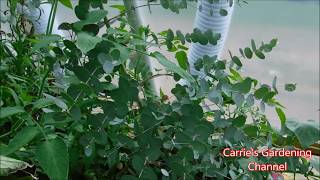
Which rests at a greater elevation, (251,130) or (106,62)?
(106,62)

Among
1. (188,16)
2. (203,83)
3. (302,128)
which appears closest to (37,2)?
(203,83)

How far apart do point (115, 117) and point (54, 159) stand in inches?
3.8

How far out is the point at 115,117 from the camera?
44 centimetres

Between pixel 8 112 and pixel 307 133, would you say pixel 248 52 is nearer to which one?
pixel 307 133

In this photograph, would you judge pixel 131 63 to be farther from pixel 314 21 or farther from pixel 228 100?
pixel 314 21

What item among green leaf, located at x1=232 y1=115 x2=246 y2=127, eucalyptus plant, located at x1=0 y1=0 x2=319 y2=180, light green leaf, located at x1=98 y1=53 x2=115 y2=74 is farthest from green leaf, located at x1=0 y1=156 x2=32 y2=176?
green leaf, located at x1=232 y1=115 x2=246 y2=127

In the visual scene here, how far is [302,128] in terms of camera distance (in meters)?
0.44

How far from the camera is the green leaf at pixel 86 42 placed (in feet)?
1.18

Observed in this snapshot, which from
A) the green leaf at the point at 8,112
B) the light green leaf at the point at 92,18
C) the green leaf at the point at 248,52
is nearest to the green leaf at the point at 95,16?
the light green leaf at the point at 92,18

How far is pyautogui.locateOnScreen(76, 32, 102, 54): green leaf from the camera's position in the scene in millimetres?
360

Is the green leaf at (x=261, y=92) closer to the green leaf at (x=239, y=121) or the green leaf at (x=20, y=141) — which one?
the green leaf at (x=239, y=121)

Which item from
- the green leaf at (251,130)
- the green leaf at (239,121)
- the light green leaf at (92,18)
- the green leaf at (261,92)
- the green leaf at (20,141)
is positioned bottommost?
the green leaf at (251,130)

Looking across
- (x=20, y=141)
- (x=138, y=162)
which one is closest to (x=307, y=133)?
(x=138, y=162)

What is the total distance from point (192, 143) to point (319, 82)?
0.86 meters
